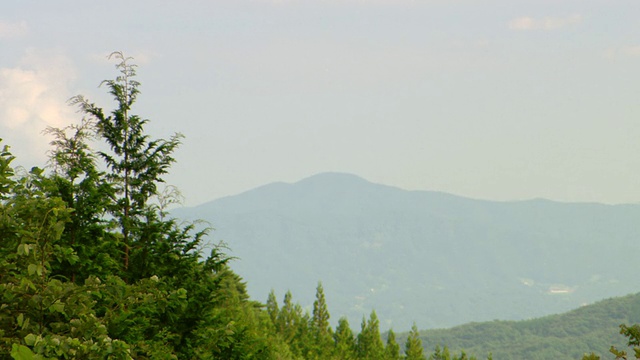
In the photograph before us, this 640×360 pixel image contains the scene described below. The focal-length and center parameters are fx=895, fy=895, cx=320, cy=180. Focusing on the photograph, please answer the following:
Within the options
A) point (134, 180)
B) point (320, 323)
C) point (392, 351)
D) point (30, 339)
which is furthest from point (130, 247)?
point (320, 323)

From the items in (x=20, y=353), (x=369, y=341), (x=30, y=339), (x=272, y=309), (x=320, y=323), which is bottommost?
(x=20, y=353)

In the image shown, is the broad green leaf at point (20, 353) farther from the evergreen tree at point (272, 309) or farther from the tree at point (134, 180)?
the evergreen tree at point (272, 309)

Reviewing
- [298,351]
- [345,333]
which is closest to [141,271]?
[298,351]

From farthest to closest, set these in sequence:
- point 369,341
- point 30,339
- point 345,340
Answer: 1. point 369,341
2. point 345,340
3. point 30,339

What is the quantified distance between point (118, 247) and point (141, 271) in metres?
0.74

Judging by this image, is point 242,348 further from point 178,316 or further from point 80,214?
point 80,214

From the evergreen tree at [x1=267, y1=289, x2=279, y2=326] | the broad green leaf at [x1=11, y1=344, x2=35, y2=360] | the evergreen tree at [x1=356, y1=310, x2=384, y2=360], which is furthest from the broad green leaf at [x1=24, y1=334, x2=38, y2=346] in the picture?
the evergreen tree at [x1=356, y1=310, x2=384, y2=360]

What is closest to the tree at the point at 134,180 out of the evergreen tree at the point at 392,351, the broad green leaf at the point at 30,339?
the broad green leaf at the point at 30,339

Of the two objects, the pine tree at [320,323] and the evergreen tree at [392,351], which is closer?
the pine tree at [320,323]

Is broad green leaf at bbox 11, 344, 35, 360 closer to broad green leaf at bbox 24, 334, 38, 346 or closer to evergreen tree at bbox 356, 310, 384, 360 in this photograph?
broad green leaf at bbox 24, 334, 38, 346

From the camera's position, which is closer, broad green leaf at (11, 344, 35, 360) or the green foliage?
broad green leaf at (11, 344, 35, 360)

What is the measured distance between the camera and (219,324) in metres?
22.2

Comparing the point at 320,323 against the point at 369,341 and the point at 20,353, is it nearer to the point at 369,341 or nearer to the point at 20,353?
the point at 369,341

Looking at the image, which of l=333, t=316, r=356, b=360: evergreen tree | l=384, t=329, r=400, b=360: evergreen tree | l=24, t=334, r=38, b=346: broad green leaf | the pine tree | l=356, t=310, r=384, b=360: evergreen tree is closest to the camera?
l=24, t=334, r=38, b=346: broad green leaf
